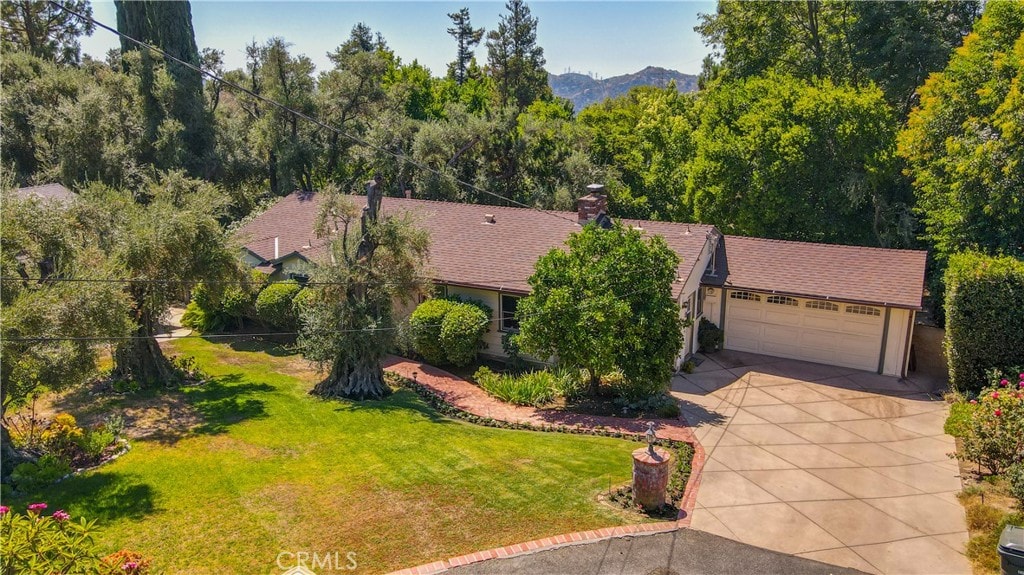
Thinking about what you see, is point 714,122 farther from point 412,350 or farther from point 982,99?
point 412,350

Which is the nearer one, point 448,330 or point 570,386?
point 570,386

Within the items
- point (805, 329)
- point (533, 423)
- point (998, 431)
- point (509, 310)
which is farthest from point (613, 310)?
point (805, 329)

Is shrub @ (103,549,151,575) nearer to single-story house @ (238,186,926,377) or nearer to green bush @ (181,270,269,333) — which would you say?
single-story house @ (238,186,926,377)

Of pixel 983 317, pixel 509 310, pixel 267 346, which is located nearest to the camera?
pixel 983 317

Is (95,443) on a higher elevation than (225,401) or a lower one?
higher

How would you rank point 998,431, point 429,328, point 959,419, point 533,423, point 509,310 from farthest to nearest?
point 509,310 < point 429,328 < point 533,423 < point 959,419 < point 998,431

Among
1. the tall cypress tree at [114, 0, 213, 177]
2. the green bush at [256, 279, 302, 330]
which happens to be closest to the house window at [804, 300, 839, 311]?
the green bush at [256, 279, 302, 330]

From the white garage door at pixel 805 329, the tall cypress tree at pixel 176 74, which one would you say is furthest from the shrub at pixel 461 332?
the tall cypress tree at pixel 176 74

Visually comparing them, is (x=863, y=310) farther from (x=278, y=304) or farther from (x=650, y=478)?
(x=278, y=304)
